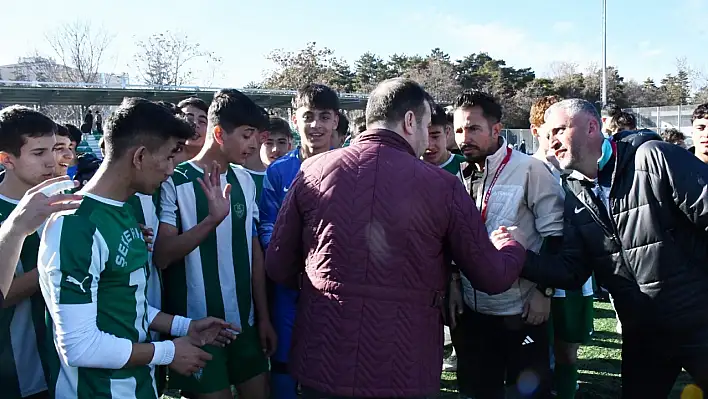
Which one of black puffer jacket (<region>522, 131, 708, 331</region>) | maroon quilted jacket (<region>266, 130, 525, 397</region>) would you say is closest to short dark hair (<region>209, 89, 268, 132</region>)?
maroon quilted jacket (<region>266, 130, 525, 397</region>)

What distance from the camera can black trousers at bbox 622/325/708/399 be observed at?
9.05 ft

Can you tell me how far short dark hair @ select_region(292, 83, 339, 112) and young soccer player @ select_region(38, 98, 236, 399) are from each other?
1402 mm

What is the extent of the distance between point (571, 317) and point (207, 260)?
2.95 meters

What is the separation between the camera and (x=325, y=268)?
7.23ft

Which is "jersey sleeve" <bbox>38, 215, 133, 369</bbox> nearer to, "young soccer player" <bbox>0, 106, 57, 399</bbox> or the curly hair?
"young soccer player" <bbox>0, 106, 57, 399</bbox>

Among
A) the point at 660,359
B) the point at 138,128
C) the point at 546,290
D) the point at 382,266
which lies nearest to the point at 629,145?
the point at 546,290

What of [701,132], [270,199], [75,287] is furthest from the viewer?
[701,132]

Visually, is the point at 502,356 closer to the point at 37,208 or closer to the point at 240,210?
the point at 240,210

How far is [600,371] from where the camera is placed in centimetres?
523

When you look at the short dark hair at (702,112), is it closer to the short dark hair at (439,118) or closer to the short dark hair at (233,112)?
the short dark hair at (439,118)

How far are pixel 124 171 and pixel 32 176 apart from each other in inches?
36.2

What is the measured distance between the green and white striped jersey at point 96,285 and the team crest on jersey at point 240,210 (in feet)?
2.93

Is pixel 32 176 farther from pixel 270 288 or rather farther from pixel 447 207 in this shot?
pixel 447 207

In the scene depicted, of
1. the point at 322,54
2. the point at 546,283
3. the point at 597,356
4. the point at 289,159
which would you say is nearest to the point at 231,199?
the point at 289,159
